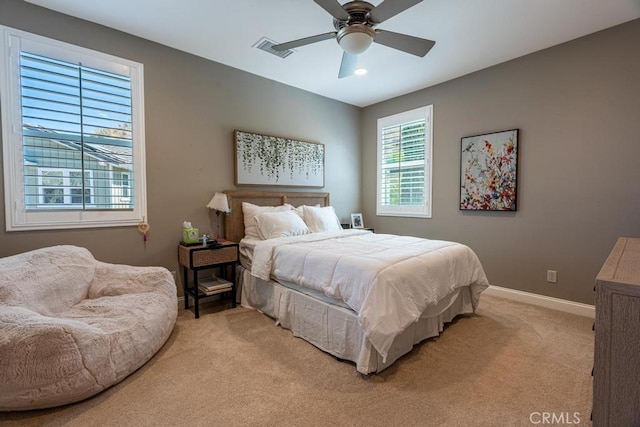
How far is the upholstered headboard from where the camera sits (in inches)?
137

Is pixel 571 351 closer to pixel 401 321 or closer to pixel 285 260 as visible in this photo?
pixel 401 321

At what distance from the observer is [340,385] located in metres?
1.86

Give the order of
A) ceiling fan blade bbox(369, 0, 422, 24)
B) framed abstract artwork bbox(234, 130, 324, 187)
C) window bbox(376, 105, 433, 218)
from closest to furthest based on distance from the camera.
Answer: ceiling fan blade bbox(369, 0, 422, 24) < framed abstract artwork bbox(234, 130, 324, 187) < window bbox(376, 105, 433, 218)

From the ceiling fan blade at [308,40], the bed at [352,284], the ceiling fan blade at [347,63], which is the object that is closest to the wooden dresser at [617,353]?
the bed at [352,284]

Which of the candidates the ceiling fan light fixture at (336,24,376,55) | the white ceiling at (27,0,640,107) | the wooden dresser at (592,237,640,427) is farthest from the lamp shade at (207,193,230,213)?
the wooden dresser at (592,237,640,427)

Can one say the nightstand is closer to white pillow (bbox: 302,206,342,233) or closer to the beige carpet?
the beige carpet

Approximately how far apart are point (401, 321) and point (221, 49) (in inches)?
124

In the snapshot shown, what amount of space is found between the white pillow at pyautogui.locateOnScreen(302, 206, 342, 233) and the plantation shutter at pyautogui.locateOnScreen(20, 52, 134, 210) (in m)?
1.96

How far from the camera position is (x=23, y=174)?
7.72ft

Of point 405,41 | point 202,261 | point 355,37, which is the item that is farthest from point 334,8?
point 202,261

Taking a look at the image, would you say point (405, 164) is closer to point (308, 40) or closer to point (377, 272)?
point (308, 40)

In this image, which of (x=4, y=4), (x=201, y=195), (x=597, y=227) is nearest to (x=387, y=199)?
(x=597, y=227)

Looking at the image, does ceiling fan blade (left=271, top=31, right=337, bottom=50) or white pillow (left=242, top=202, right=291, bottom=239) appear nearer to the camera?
ceiling fan blade (left=271, top=31, right=337, bottom=50)

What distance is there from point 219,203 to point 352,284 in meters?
1.89
